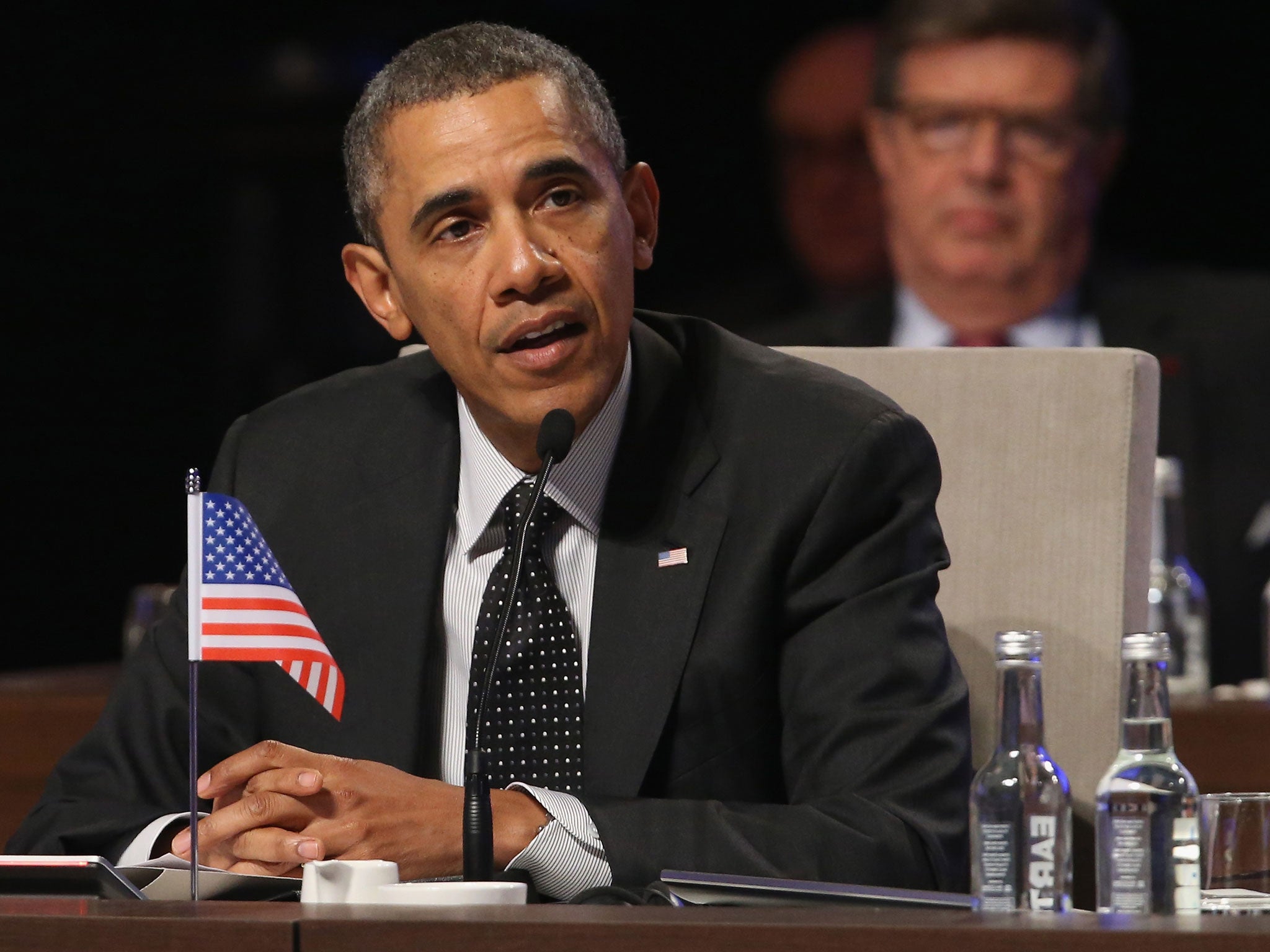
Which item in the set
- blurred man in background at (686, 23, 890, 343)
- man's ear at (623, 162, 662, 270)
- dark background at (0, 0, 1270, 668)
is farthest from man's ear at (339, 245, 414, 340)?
dark background at (0, 0, 1270, 668)

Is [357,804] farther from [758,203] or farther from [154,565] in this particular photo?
[154,565]

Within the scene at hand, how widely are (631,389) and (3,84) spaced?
12.9 feet

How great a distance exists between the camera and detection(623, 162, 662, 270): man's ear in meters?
2.07

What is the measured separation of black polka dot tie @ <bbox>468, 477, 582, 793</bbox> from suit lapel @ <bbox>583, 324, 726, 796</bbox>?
0.03 meters

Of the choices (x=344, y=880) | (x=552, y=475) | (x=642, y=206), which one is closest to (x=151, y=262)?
(x=642, y=206)

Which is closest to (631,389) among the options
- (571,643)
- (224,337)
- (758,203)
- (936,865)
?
(571,643)

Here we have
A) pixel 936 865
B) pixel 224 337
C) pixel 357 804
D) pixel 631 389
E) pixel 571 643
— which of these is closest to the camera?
pixel 357 804

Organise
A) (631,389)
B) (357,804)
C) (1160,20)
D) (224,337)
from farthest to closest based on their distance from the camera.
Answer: (224,337) < (1160,20) < (631,389) < (357,804)

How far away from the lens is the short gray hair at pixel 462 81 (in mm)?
1899

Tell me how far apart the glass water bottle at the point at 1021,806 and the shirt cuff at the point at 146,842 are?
792 mm

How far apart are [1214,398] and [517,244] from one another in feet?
8.99

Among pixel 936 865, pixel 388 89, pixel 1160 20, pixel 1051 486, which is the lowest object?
pixel 936 865

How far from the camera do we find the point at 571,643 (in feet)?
6.22

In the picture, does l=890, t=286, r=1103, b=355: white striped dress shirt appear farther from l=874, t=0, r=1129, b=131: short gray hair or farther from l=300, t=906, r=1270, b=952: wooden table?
l=300, t=906, r=1270, b=952: wooden table
